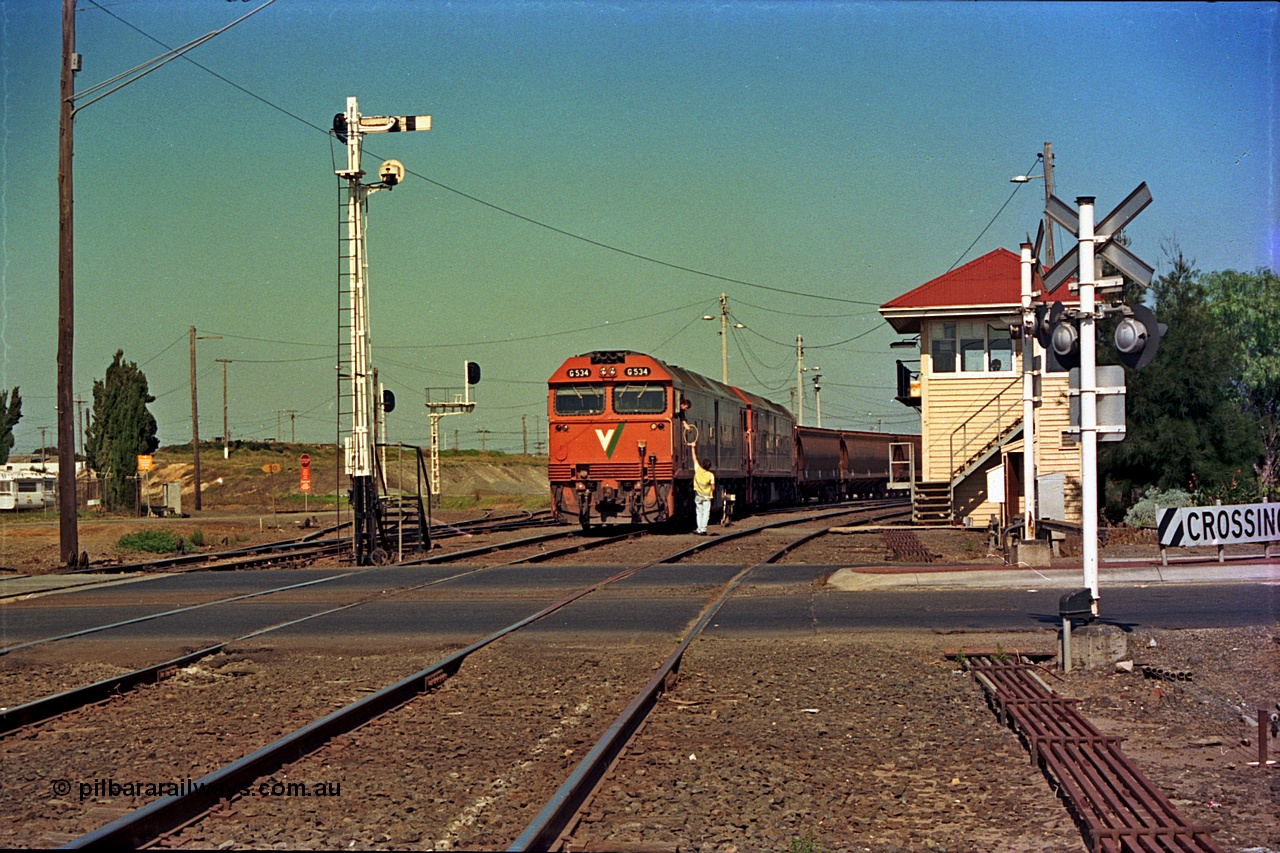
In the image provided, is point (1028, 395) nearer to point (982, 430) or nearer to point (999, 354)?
point (982, 430)

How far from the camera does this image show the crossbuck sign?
12.9 metres

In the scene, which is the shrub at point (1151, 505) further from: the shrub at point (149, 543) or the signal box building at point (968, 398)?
the shrub at point (149, 543)

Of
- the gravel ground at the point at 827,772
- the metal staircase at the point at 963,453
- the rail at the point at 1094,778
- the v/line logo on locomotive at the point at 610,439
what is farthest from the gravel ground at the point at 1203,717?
the metal staircase at the point at 963,453

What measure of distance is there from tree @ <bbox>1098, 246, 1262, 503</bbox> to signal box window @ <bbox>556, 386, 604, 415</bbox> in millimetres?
11562

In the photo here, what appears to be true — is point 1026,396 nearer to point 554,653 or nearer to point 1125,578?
point 1125,578

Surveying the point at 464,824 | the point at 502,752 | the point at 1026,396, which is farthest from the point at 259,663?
the point at 1026,396

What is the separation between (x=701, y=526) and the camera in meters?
27.2

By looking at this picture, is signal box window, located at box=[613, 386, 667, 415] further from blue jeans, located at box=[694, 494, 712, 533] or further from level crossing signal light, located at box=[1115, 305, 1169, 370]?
level crossing signal light, located at box=[1115, 305, 1169, 370]

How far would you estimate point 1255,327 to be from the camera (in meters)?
46.4

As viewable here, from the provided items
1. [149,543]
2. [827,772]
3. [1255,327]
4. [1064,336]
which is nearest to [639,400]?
[149,543]

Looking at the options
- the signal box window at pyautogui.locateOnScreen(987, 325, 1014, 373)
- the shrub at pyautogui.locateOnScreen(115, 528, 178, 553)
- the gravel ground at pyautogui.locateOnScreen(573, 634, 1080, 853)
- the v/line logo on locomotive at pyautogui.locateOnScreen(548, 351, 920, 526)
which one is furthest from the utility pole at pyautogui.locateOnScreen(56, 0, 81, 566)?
the signal box window at pyautogui.locateOnScreen(987, 325, 1014, 373)

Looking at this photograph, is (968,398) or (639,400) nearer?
(639,400)

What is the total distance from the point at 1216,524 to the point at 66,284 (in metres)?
19.6

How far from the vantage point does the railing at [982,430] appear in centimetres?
3064
